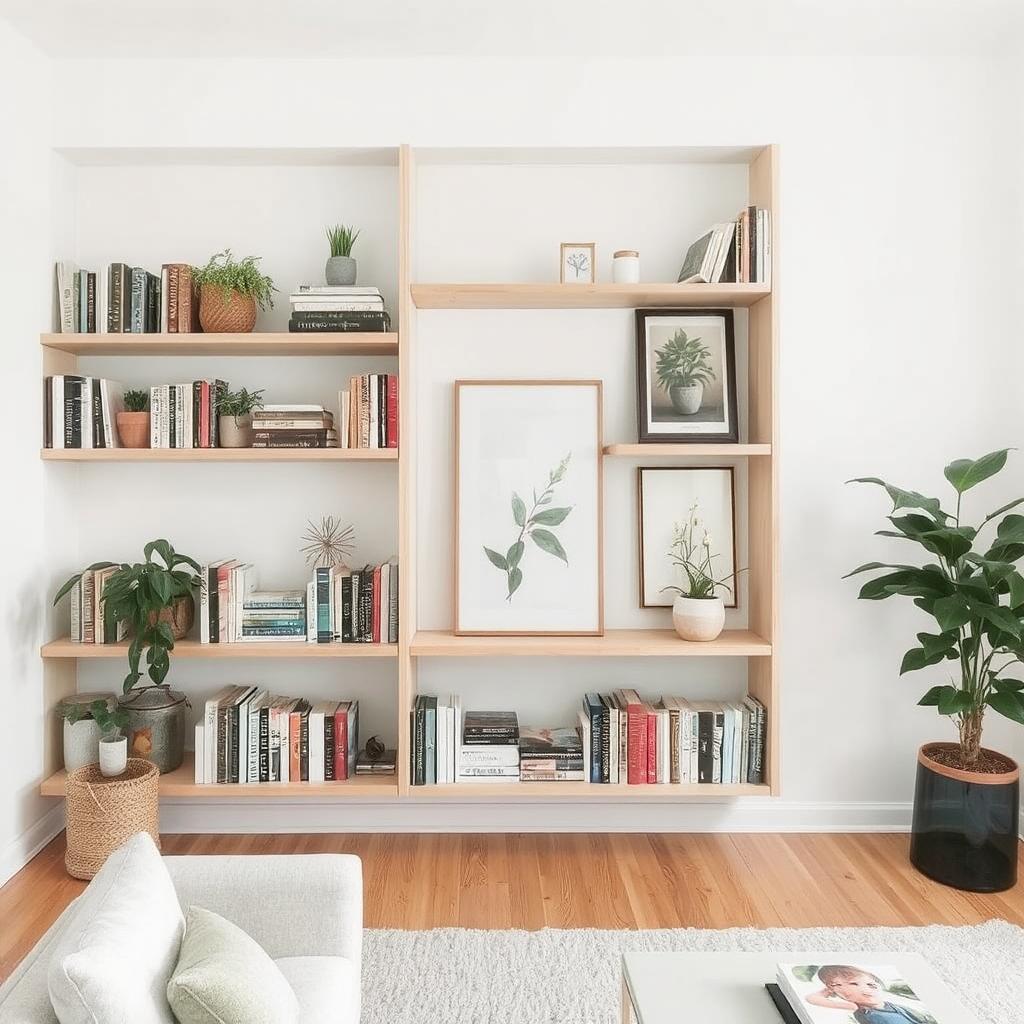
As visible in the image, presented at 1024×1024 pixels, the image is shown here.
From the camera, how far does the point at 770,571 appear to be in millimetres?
2879

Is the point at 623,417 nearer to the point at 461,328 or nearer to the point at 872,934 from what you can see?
the point at 461,328

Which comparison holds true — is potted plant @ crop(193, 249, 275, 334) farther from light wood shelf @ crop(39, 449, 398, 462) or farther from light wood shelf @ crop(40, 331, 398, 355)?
light wood shelf @ crop(39, 449, 398, 462)

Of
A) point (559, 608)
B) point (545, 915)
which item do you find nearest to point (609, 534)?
point (559, 608)

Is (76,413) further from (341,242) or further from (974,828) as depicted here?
(974,828)

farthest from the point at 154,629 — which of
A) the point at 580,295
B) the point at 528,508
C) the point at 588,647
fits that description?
the point at 580,295

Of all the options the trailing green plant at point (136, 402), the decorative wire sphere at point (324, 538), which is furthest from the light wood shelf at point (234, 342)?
the decorative wire sphere at point (324, 538)

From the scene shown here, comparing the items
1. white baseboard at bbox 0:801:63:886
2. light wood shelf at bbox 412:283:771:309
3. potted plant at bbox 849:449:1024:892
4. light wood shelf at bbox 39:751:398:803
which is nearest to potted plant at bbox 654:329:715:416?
light wood shelf at bbox 412:283:771:309

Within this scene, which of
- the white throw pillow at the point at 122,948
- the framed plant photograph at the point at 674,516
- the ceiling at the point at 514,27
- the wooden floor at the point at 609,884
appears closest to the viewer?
the white throw pillow at the point at 122,948

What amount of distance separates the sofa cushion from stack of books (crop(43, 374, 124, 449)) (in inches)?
79.0

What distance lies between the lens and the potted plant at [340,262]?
116 inches

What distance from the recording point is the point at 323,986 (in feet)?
4.96

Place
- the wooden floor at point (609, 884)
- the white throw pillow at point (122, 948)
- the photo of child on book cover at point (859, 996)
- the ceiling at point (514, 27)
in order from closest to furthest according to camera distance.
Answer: the white throw pillow at point (122, 948) < the photo of child on book cover at point (859, 996) < the wooden floor at point (609, 884) < the ceiling at point (514, 27)

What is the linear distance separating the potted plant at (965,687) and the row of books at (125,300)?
2381 millimetres

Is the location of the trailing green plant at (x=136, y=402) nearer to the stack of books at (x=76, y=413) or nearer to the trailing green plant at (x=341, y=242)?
the stack of books at (x=76, y=413)
